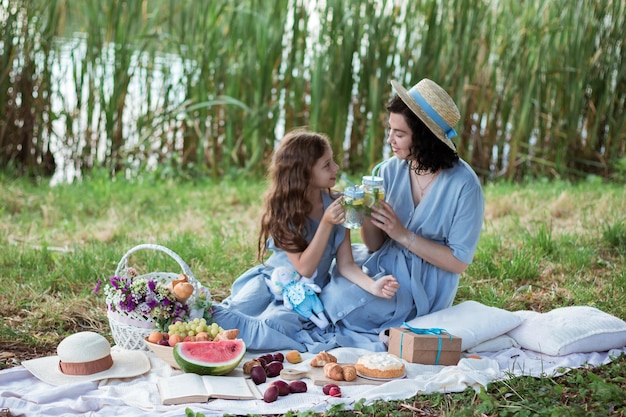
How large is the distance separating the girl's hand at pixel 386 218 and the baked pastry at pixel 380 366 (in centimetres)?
65

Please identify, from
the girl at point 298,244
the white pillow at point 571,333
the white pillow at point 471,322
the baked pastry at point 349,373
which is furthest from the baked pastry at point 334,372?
the white pillow at point 571,333

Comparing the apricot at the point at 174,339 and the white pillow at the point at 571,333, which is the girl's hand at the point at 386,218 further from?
the apricot at the point at 174,339

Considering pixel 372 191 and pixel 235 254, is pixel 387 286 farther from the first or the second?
pixel 235 254

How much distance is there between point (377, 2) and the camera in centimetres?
739

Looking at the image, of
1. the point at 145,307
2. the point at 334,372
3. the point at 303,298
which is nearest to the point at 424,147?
the point at 303,298

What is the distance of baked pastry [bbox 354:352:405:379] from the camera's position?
142 inches

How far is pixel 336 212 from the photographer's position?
4008mm

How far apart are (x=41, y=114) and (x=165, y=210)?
67.3 inches

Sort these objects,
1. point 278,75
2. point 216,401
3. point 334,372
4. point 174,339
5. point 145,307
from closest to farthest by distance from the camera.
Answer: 1. point 216,401
2. point 334,372
3. point 174,339
4. point 145,307
5. point 278,75

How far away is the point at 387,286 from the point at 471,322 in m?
0.45

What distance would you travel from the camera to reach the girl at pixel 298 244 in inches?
160

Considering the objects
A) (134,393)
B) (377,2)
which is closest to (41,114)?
(377,2)

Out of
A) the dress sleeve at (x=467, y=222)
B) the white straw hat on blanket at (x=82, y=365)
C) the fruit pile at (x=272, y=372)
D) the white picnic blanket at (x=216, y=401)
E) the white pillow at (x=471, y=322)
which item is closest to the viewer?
the white picnic blanket at (x=216, y=401)

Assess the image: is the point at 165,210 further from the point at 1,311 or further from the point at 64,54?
the point at 1,311
